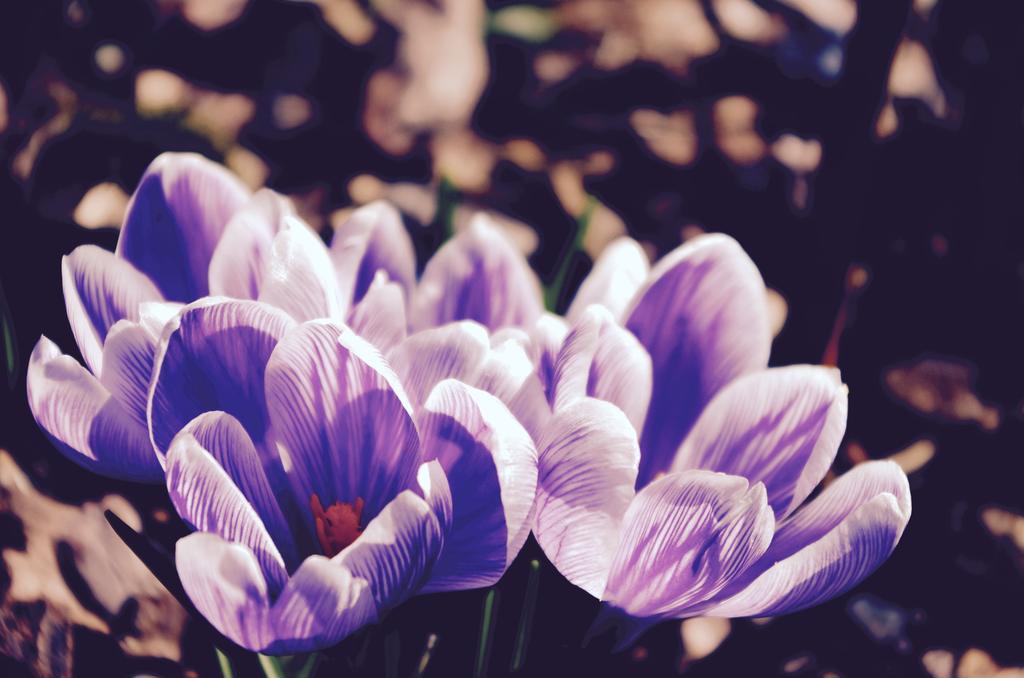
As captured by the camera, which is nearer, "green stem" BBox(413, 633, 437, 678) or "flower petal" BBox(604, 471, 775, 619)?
"flower petal" BBox(604, 471, 775, 619)

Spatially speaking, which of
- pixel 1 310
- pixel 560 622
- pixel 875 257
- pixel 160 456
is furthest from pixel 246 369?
pixel 875 257

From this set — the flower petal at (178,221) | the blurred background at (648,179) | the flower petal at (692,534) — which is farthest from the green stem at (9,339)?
the flower petal at (692,534)

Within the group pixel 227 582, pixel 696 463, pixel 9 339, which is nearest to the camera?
pixel 227 582

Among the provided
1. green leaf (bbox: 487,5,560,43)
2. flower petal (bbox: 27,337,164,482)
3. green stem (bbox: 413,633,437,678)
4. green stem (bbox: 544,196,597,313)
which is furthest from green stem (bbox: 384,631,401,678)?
green leaf (bbox: 487,5,560,43)

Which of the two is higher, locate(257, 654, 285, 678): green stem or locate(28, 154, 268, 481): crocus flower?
locate(28, 154, 268, 481): crocus flower

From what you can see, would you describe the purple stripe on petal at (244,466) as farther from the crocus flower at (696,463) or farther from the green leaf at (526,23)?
the green leaf at (526,23)

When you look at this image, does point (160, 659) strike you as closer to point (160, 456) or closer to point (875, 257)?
point (160, 456)

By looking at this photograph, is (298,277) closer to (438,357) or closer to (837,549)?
(438,357)

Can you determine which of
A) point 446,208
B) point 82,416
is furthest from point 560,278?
point 82,416

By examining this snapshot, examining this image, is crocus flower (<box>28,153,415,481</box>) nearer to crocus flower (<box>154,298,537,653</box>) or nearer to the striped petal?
crocus flower (<box>154,298,537,653</box>)
